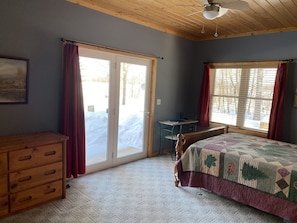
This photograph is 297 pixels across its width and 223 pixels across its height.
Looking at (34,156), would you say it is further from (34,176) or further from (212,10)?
(212,10)

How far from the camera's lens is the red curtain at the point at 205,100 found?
4.93m

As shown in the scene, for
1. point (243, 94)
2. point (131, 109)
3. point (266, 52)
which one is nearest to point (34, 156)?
point (131, 109)

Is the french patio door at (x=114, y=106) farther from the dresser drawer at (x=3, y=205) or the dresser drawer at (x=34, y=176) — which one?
the dresser drawer at (x=3, y=205)

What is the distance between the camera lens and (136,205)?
2.74 m

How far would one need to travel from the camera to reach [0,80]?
2602mm

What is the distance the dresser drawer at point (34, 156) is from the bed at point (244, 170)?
1641 millimetres

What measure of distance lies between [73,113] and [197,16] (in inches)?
95.7

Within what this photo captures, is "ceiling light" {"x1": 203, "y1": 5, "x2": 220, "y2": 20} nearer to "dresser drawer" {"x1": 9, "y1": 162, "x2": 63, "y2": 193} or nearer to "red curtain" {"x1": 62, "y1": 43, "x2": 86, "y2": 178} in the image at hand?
"red curtain" {"x1": 62, "y1": 43, "x2": 86, "y2": 178}

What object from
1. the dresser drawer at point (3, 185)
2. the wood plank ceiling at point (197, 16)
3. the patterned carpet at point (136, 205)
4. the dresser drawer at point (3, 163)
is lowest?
the patterned carpet at point (136, 205)

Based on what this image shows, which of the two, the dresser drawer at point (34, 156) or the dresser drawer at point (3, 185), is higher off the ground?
the dresser drawer at point (34, 156)

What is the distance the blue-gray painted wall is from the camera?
106 inches

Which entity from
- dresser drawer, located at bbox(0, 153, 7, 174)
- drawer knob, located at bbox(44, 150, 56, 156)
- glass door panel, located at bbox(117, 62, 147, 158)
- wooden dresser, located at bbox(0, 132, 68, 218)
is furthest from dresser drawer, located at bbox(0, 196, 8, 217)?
glass door panel, located at bbox(117, 62, 147, 158)

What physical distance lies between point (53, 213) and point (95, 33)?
2497 millimetres

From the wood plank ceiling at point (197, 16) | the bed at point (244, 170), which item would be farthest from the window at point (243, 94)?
the bed at point (244, 170)
